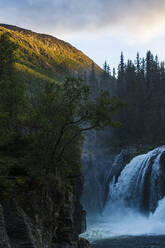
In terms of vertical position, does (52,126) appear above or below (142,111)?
below

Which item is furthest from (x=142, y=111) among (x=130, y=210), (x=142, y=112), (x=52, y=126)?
(x=52, y=126)

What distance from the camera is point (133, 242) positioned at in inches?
1053

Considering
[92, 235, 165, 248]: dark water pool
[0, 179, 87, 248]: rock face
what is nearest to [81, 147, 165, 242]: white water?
[92, 235, 165, 248]: dark water pool

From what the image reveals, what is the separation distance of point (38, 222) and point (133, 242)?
14848 millimetres

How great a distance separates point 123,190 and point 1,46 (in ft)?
92.6

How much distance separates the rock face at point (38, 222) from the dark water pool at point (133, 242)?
532cm

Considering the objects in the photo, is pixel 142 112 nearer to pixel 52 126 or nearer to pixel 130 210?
pixel 130 210

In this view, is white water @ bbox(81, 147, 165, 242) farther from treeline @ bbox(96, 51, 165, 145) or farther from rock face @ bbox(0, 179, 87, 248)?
treeline @ bbox(96, 51, 165, 145)

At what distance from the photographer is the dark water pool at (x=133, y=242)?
25.3m

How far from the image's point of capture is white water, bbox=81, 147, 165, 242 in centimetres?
3221

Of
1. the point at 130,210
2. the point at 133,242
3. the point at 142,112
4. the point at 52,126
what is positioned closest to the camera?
Answer: the point at 52,126

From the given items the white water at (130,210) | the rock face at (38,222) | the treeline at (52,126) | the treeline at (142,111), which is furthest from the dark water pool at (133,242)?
the treeline at (142,111)

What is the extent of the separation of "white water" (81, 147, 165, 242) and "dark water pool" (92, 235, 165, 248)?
1.84m

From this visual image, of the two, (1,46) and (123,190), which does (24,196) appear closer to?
(1,46)
